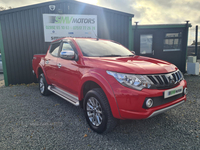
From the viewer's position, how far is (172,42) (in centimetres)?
938

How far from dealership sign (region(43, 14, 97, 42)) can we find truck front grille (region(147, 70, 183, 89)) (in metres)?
5.44

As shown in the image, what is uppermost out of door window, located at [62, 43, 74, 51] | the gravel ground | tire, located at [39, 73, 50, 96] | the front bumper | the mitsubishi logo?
door window, located at [62, 43, 74, 51]

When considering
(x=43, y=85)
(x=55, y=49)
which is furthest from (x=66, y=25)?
(x=43, y=85)

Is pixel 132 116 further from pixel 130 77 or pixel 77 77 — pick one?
pixel 77 77

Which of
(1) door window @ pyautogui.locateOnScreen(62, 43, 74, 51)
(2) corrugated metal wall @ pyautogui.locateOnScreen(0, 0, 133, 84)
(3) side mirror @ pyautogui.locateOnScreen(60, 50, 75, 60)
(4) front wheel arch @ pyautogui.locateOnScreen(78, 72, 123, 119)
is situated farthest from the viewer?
(2) corrugated metal wall @ pyautogui.locateOnScreen(0, 0, 133, 84)

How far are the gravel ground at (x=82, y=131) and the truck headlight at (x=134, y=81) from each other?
3.24ft

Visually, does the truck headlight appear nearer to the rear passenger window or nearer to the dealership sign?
the rear passenger window

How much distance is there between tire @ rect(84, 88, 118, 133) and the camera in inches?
98.0

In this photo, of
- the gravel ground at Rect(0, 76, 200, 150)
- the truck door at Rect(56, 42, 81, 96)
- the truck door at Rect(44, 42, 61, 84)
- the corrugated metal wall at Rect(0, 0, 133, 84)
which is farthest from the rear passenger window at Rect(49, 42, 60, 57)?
the corrugated metal wall at Rect(0, 0, 133, 84)

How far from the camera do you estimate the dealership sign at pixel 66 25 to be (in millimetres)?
7031

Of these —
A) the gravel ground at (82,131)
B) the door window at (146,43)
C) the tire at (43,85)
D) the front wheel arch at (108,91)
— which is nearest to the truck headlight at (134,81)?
the front wheel arch at (108,91)

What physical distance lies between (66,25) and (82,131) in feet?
18.3

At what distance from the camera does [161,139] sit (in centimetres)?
259

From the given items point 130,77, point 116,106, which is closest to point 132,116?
point 116,106
